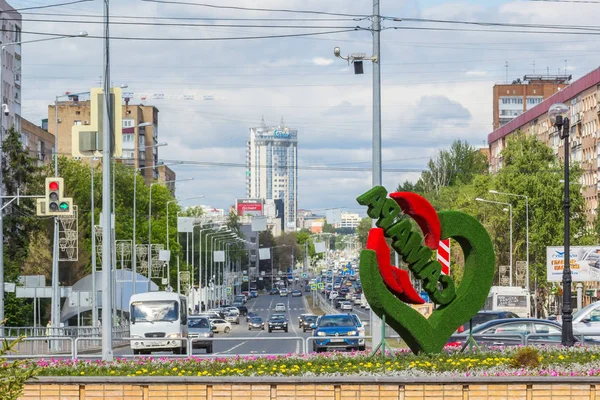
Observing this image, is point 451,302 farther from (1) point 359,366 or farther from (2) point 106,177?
(2) point 106,177

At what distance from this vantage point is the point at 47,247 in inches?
3497

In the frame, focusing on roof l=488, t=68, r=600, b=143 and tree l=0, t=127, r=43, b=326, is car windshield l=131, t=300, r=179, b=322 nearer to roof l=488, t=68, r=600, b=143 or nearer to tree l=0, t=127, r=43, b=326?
tree l=0, t=127, r=43, b=326

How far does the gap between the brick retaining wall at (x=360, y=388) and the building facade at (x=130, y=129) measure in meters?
129

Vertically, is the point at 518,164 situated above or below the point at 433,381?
above

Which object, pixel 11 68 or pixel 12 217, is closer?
pixel 12 217

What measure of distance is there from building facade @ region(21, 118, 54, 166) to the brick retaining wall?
8747 cm

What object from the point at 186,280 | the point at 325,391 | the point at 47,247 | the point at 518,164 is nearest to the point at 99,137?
the point at 325,391

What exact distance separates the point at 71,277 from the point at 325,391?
75.6 meters

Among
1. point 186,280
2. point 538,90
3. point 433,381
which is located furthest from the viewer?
point 538,90

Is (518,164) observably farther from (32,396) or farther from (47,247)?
(32,396)

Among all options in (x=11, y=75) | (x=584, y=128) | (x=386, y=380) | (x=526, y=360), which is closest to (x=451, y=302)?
(x=526, y=360)

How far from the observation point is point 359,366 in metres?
20.1

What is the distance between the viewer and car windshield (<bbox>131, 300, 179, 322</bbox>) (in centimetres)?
4731

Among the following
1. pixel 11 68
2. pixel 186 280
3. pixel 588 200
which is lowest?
pixel 186 280
